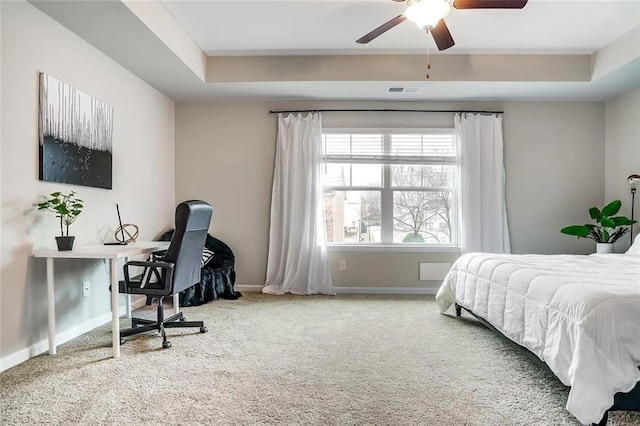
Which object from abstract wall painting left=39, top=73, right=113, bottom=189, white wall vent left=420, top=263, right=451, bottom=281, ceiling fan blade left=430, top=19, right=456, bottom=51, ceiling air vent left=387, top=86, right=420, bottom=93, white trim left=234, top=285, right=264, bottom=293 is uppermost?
ceiling air vent left=387, top=86, right=420, bottom=93

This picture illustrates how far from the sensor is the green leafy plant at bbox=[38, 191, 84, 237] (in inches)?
108

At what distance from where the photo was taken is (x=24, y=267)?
104 inches

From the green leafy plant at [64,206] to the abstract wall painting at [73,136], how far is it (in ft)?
0.41

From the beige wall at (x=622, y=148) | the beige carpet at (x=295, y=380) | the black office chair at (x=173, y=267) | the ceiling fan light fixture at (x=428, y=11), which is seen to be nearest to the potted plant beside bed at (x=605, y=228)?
the beige wall at (x=622, y=148)

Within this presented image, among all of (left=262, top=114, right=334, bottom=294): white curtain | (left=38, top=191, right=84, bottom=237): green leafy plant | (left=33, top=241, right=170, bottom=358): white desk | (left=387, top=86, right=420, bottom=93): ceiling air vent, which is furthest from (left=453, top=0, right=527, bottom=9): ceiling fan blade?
(left=38, top=191, right=84, bottom=237): green leafy plant

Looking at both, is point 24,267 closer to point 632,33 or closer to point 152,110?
point 152,110

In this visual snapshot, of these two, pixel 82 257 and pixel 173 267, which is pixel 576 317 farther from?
pixel 82 257

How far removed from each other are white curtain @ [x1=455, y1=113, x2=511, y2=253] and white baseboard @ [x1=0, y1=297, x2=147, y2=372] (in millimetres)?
3873

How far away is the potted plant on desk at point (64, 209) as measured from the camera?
2.75m

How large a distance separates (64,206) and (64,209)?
2 centimetres

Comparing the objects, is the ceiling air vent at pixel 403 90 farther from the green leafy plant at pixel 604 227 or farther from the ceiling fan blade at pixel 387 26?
the green leafy plant at pixel 604 227

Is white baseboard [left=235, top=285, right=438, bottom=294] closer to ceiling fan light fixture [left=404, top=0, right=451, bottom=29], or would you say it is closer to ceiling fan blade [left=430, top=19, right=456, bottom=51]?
ceiling fan blade [left=430, top=19, right=456, bottom=51]

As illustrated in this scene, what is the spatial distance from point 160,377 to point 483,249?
380 cm

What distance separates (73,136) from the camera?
310cm
